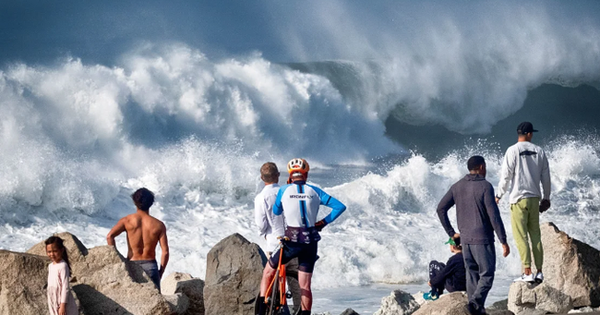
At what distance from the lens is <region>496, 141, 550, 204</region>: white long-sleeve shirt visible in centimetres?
605

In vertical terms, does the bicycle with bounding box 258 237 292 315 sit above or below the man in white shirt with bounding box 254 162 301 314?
below

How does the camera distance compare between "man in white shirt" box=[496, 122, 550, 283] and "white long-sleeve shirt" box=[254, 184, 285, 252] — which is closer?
"white long-sleeve shirt" box=[254, 184, 285, 252]

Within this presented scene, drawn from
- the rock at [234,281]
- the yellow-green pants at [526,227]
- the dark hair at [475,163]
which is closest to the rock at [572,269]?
the yellow-green pants at [526,227]

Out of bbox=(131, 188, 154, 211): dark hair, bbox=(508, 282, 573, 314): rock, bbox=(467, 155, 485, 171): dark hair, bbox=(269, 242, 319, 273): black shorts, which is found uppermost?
bbox=(467, 155, 485, 171): dark hair

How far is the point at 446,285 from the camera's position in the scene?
6082mm

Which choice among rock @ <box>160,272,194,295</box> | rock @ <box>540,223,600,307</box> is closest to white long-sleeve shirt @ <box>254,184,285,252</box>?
rock @ <box>160,272,194,295</box>

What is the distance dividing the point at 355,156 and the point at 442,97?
6758 mm

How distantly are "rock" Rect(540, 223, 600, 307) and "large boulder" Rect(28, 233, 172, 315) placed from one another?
3.11 metres

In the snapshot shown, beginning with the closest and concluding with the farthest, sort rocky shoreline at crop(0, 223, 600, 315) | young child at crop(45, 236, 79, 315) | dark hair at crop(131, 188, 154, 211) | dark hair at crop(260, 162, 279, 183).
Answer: young child at crop(45, 236, 79, 315)
rocky shoreline at crop(0, 223, 600, 315)
dark hair at crop(260, 162, 279, 183)
dark hair at crop(131, 188, 154, 211)

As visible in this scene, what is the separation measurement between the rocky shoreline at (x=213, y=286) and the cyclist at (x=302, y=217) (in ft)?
2.48

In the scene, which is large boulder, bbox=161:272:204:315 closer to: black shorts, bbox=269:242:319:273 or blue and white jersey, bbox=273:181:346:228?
black shorts, bbox=269:242:319:273

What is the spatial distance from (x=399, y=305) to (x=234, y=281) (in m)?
1.45

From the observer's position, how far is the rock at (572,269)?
669cm

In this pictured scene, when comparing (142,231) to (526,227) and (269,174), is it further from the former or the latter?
(526,227)
